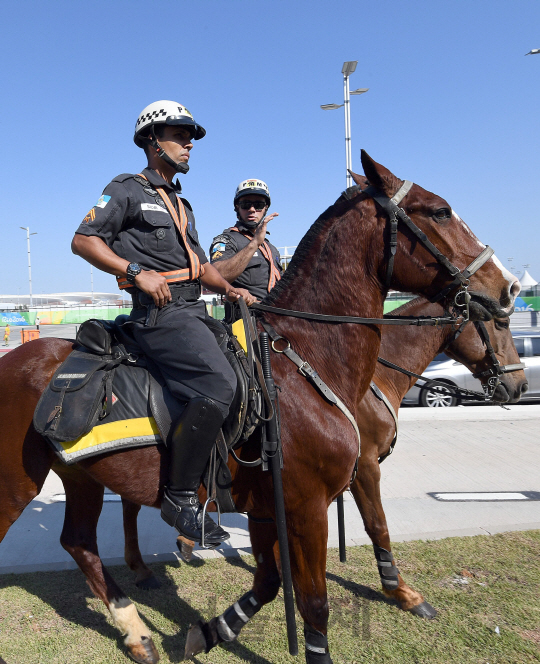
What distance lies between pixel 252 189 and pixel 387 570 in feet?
11.1

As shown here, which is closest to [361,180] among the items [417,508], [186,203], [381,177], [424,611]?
[381,177]

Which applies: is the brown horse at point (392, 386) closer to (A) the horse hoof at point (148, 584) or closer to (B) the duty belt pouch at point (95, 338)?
(A) the horse hoof at point (148, 584)

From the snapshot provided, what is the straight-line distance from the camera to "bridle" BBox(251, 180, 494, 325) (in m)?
2.68

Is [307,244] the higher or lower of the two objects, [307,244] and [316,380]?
the higher

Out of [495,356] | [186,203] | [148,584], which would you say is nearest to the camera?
[186,203]

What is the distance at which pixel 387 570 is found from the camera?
3.64 metres

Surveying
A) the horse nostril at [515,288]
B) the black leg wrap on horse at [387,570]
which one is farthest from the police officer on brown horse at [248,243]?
the black leg wrap on horse at [387,570]

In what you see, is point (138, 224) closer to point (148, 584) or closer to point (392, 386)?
point (392, 386)

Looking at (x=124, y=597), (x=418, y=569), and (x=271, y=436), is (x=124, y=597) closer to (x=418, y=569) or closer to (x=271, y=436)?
(x=271, y=436)

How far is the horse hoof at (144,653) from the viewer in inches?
123

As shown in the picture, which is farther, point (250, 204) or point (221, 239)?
point (250, 204)

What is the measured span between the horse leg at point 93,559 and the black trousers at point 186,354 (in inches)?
41.9

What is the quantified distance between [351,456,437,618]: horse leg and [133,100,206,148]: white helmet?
2.53 m

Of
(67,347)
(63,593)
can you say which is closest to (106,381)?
(67,347)
